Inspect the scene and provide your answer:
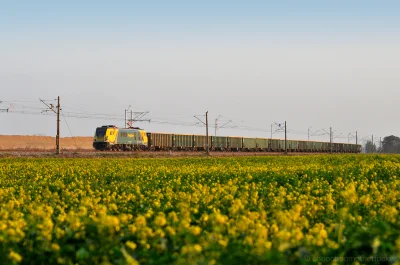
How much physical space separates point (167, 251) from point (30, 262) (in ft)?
5.64

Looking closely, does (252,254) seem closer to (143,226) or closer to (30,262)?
(143,226)

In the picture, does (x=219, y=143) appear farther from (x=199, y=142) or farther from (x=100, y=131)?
(x=100, y=131)

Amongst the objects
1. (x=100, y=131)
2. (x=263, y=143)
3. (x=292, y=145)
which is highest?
(x=100, y=131)

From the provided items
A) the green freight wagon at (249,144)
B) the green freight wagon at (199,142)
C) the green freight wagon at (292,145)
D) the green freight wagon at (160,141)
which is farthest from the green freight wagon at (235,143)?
the green freight wagon at (160,141)

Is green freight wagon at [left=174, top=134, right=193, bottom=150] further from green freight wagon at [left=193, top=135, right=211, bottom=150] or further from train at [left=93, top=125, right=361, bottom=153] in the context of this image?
green freight wagon at [left=193, top=135, right=211, bottom=150]

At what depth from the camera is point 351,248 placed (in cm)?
734

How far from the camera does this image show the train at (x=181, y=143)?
220ft

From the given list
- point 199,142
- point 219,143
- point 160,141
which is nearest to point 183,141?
point 199,142

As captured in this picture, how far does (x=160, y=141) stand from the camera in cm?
7744

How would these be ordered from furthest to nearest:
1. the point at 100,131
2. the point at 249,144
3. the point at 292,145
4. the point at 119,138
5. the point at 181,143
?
the point at 292,145
the point at 249,144
the point at 181,143
the point at 119,138
the point at 100,131

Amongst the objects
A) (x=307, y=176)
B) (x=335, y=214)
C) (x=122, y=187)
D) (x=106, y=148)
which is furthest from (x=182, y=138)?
(x=335, y=214)

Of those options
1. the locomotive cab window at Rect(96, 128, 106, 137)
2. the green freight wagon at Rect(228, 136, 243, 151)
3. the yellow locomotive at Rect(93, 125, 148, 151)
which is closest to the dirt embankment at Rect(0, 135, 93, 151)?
the green freight wagon at Rect(228, 136, 243, 151)

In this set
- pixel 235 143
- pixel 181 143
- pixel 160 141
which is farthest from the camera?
pixel 235 143

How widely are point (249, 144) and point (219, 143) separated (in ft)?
30.6
